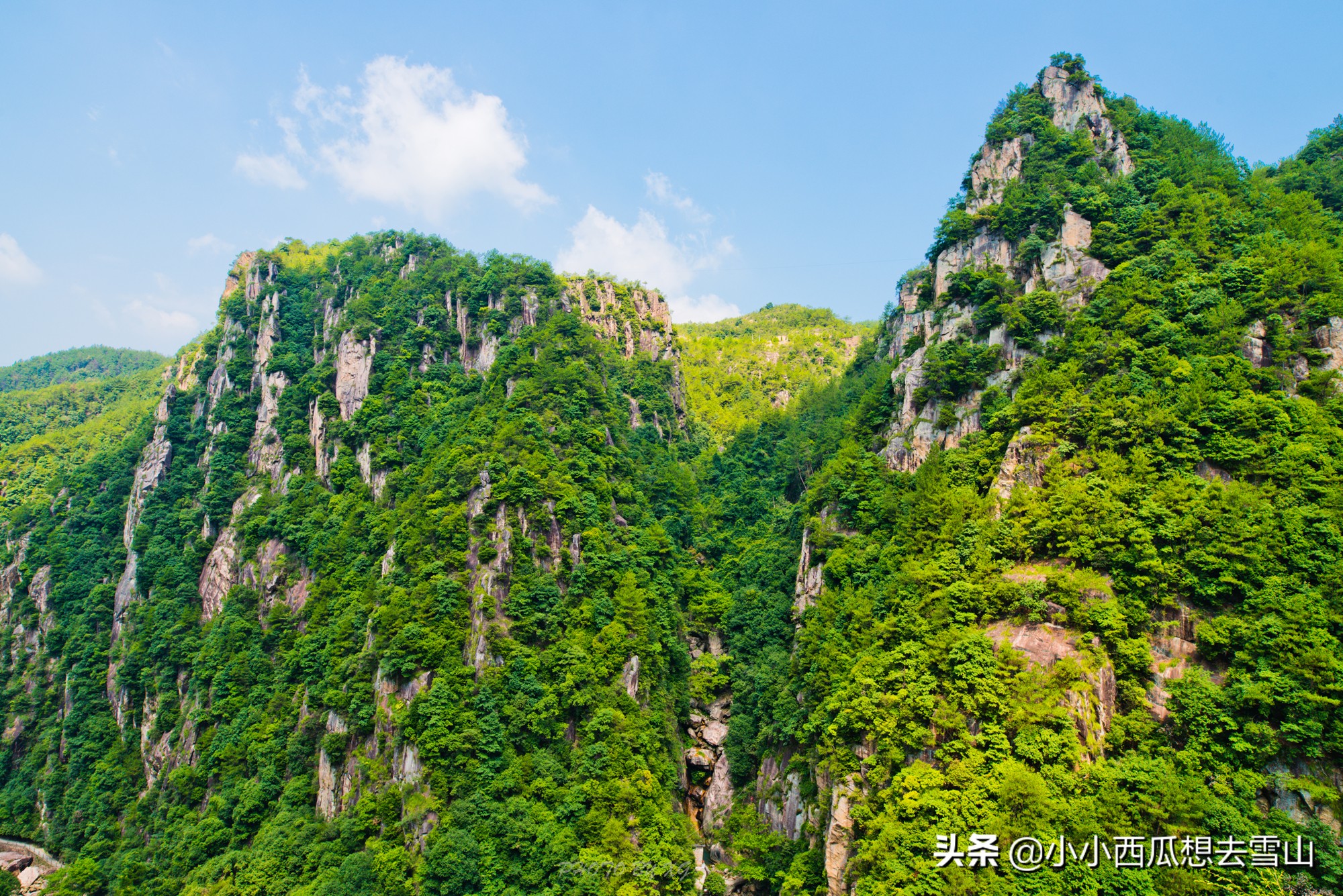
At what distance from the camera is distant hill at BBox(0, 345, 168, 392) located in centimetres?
12644

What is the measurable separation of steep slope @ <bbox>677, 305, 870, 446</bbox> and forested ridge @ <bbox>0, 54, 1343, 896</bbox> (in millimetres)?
13631

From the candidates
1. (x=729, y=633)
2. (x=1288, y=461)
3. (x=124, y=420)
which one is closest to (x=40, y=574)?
(x=124, y=420)

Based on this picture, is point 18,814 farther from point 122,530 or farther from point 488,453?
point 488,453

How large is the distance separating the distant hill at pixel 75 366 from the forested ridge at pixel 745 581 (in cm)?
6294

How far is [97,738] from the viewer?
58.8 metres

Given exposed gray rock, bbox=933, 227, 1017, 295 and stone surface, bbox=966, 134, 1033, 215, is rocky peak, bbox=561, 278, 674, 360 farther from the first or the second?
stone surface, bbox=966, 134, 1033, 215

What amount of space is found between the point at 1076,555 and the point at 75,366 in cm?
17939

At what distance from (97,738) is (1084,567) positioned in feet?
263

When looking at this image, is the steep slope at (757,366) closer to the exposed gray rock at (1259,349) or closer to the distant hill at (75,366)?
the exposed gray rock at (1259,349)

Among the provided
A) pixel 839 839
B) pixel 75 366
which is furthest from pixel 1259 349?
pixel 75 366

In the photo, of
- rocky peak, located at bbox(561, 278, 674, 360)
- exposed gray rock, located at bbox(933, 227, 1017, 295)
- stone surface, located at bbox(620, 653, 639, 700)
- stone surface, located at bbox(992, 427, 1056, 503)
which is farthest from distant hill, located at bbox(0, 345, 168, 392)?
Answer: stone surface, located at bbox(992, 427, 1056, 503)

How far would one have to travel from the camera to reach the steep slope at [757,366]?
92750 mm

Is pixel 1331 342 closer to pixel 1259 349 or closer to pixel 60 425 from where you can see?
pixel 1259 349

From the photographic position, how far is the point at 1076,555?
32031 millimetres
